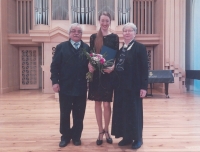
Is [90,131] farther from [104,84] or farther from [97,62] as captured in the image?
[97,62]

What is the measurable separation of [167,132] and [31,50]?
8.49 meters

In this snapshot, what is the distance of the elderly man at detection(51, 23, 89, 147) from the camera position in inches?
121

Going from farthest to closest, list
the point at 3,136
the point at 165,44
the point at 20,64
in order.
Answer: the point at 20,64
the point at 165,44
the point at 3,136

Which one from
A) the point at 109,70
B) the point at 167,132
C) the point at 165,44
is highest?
the point at 165,44

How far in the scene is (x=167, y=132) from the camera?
3732mm

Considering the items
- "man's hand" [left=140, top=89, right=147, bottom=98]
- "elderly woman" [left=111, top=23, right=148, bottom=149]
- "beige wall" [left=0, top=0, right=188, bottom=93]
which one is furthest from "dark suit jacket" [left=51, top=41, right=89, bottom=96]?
"beige wall" [left=0, top=0, right=188, bottom=93]

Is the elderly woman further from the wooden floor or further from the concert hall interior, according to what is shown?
the concert hall interior

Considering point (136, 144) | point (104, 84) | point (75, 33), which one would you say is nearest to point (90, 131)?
point (136, 144)

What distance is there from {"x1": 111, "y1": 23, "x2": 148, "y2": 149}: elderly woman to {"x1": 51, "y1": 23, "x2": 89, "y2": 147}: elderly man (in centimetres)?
47

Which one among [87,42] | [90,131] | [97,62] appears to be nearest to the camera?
[97,62]

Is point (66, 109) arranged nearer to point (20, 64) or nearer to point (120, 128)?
point (120, 128)

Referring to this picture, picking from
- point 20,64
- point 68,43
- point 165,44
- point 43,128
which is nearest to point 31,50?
point 20,64

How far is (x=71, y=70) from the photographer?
3062 millimetres

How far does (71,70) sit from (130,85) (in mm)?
772
